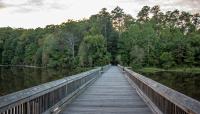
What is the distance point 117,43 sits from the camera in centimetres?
10306

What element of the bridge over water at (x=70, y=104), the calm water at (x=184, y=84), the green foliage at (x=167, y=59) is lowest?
the calm water at (x=184, y=84)

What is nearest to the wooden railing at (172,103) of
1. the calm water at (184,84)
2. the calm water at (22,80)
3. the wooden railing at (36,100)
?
the wooden railing at (36,100)

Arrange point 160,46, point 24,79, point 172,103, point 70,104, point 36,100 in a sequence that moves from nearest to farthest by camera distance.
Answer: point 172,103 < point 36,100 < point 70,104 < point 24,79 < point 160,46

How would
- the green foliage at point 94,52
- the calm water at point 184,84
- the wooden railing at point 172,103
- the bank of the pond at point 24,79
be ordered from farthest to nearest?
the green foliage at point 94,52
the bank of the pond at point 24,79
the calm water at point 184,84
the wooden railing at point 172,103

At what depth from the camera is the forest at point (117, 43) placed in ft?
290

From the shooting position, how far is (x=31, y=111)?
6.41 meters

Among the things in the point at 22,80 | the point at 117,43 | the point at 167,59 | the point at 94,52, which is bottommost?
the point at 22,80

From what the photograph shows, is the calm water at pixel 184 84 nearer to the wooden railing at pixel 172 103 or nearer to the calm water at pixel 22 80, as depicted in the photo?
the calm water at pixel 22 80

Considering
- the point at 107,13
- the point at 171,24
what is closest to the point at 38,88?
the point at 107,13

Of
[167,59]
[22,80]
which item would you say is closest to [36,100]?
[22,80]

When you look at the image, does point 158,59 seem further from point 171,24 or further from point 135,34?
point 171,24

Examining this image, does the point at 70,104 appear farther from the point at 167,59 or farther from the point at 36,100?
the point at 167,59

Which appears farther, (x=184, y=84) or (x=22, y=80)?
(x=22, y=80)

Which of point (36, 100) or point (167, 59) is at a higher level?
point (167, 59)
